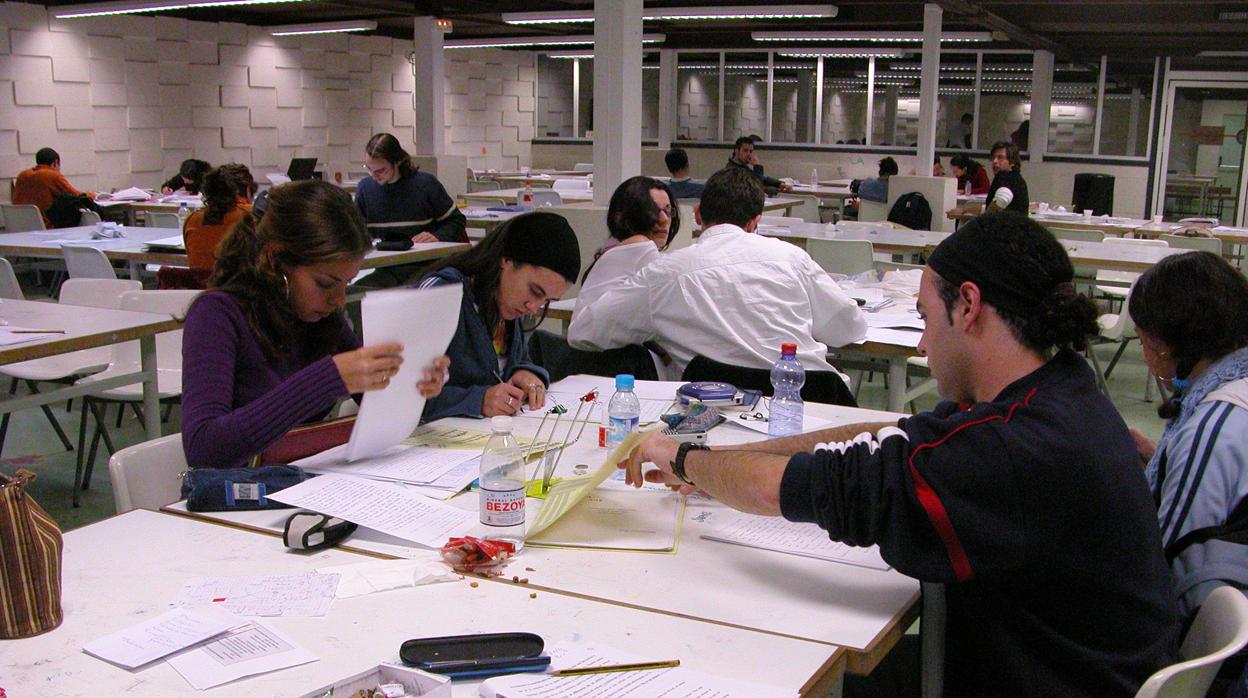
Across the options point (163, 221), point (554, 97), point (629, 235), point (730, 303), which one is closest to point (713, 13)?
point (163, 221)

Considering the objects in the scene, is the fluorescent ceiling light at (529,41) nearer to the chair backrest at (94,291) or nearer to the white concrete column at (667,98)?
the white concrete column at (667,98)

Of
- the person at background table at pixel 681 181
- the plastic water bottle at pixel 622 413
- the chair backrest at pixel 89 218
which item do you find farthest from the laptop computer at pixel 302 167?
the plastic water bottle at pixel 622 413

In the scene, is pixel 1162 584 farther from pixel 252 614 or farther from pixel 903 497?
pixel 252 614

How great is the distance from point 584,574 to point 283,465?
82cm

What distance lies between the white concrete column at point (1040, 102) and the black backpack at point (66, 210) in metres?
12.9

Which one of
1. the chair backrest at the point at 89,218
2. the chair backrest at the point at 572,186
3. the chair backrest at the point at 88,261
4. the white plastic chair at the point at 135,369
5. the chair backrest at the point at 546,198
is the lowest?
the white plastic chair at the point at 135,369

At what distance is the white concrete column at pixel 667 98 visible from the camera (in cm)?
1780

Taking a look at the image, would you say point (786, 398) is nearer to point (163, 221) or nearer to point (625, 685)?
point (625, 685)

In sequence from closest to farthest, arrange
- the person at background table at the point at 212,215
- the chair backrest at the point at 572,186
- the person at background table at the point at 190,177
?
the person at background table at the point at 212,215 < the person at background table at the point at 190,177 < the chair backrest at the point at 572,186

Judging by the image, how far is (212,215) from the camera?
18.6ft

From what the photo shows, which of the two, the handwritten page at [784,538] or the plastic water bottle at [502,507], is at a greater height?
the plastic water bottle at [502,507]

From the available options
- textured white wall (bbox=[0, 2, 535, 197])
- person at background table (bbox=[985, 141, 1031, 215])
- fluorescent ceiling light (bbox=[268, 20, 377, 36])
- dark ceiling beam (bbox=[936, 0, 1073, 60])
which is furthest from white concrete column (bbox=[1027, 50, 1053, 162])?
fluorescent ceiling light (bbox=[268, 20, 377, 36])

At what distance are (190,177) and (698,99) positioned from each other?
11106mm

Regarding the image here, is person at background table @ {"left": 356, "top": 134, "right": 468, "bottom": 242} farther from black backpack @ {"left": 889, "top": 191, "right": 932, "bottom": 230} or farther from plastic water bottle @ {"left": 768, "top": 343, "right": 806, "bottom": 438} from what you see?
black backpack @ {"left": 889, "top": 191, "right": 932, "bottom": 230}
